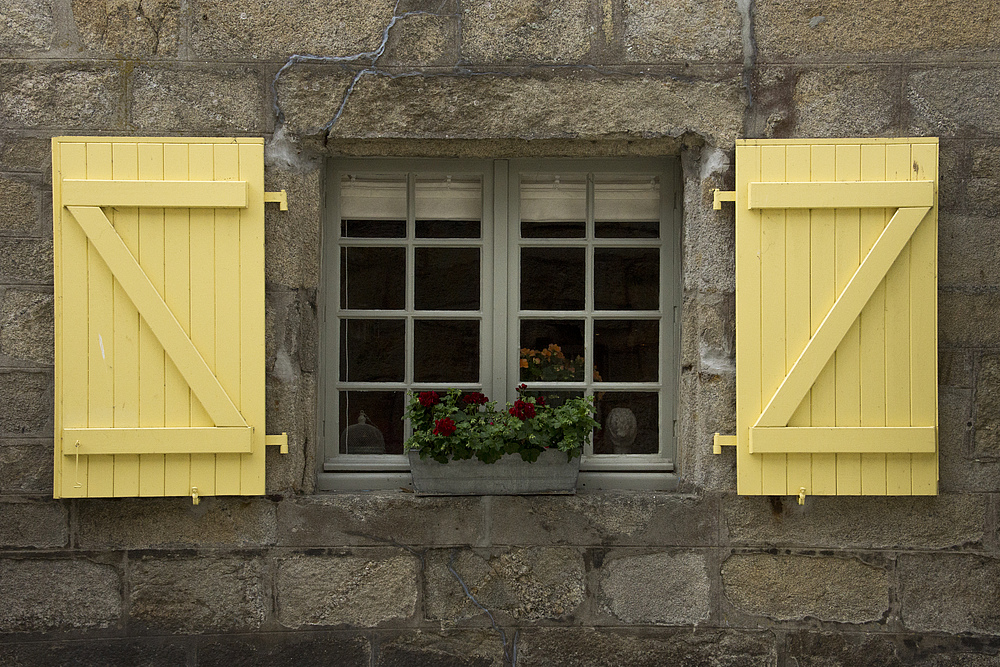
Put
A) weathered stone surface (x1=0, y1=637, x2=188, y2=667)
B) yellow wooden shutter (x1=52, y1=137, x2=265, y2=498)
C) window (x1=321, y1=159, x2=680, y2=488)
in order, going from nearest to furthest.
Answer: yellow wooden shutter (x1=52, y1=137, x2=265, y2=498) → weathered stone surface (x1=0, y1=637, x2=188, y2=667) → window (x1=321, y1=159, x2=680, y2=488)

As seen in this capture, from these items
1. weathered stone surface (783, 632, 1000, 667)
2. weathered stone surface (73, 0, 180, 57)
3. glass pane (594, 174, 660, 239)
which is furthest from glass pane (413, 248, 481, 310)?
weathered stone surface (783, 632, 1000, 667)

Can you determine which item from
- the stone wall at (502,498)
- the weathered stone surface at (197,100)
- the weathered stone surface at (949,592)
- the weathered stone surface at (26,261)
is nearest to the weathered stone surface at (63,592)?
the stone wall at (502,498)

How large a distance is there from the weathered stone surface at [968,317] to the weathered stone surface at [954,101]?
57cm

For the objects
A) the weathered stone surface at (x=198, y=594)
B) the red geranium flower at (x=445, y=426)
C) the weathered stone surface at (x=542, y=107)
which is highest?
the weathered stone surface at (x=542, y=107)

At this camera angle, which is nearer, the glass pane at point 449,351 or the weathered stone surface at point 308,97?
the weathered stone surface at point 308,97

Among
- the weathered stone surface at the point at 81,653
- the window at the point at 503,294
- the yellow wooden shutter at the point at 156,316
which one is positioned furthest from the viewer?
the window at the point at 503,294

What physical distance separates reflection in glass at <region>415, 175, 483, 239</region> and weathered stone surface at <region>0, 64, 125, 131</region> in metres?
1.11

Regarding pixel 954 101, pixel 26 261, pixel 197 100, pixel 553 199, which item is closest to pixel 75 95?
pixel 197 100

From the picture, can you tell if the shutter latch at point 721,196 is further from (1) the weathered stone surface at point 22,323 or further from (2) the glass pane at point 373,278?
(1) the weathered stone surface at point 22,323

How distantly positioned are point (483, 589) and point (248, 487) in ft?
2.96

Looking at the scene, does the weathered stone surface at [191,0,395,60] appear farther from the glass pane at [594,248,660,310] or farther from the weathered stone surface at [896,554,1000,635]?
the weathered stone surface at [896,554,1000,635]

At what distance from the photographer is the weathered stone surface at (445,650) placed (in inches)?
115

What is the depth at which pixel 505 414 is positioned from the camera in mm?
2928

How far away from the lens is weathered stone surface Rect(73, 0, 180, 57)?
2.92 meters
